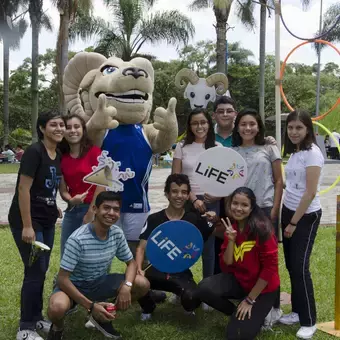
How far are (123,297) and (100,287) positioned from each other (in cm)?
22

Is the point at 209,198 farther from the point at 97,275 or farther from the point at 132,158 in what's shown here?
the point at 97,275

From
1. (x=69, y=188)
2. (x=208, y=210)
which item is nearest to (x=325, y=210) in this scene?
(x=208, y=210)

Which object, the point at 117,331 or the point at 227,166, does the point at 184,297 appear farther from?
the point at 227,166

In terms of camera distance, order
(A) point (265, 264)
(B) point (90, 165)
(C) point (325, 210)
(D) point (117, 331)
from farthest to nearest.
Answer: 1. (C) point (325, 210)
2. (B) point (90, 165)
3. (D) point (117, 331)
4. (A) point (265, 264)

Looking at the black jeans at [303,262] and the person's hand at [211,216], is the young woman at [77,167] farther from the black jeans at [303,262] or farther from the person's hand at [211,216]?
the black jeans at [303,262]

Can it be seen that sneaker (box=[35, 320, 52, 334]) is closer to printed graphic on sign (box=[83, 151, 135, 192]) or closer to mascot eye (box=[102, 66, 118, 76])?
printed graphic on sign (box=[83, 151, 135, 192])

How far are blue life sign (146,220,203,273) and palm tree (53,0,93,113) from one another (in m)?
11.6

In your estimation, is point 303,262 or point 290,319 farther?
point 290,319

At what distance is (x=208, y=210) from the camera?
13.5 feet

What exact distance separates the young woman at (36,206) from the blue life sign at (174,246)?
0.80m

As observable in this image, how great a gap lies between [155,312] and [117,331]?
0.55m

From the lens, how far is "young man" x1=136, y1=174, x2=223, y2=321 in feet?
12.5

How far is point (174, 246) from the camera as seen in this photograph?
3836 millimetres

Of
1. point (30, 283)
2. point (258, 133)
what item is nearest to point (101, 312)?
point (30, 283)
